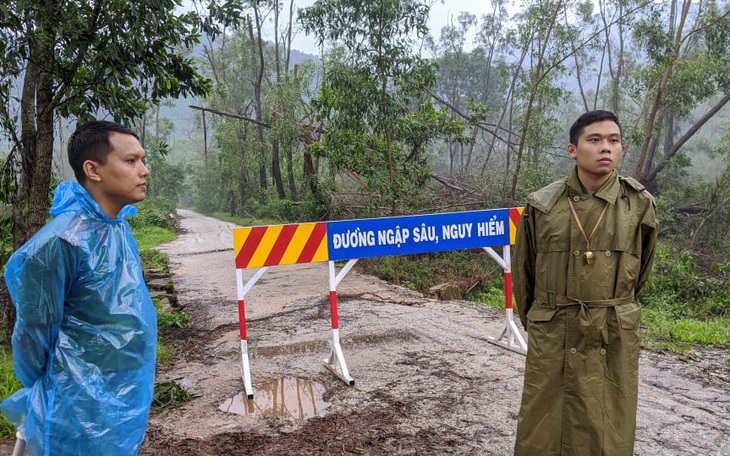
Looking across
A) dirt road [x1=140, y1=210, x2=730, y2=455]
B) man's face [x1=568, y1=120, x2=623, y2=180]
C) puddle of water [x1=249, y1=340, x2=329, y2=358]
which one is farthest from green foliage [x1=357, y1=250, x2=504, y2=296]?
man's face [x1=568, y1=120, x2=623, y2=180]

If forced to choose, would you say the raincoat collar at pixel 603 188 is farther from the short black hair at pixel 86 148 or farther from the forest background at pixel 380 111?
the forest background at pixel 380 111

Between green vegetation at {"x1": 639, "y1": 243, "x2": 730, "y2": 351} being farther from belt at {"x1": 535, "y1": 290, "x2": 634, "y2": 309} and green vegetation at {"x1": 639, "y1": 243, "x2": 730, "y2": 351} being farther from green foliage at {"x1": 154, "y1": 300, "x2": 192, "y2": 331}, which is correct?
green foliage at {"x1": 154, "y1": 300, "x2": 192, "y2": 331}

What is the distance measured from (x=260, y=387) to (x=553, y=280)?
117 inches

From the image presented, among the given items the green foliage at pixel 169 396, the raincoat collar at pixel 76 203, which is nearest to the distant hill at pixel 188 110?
the green foliage at pixel 169 396

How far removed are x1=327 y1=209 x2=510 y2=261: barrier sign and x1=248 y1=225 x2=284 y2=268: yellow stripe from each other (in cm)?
46

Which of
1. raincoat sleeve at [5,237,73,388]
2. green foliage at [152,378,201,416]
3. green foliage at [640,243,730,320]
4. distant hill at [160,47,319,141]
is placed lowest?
green foliage at [640,243,730,320]

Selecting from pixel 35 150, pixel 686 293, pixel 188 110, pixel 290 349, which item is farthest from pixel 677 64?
pixel 188 110

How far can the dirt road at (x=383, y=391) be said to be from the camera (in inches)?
137

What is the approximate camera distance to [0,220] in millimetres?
5219

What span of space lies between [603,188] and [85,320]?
7.57 feet

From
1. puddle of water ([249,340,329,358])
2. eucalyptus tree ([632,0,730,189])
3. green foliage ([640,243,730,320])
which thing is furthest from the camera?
eucalyptus tree ([632,0,730,189])

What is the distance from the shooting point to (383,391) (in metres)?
4.35

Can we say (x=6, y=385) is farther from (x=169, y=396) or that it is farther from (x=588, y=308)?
(x=588, y=308)

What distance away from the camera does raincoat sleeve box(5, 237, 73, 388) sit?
5.83 feet
